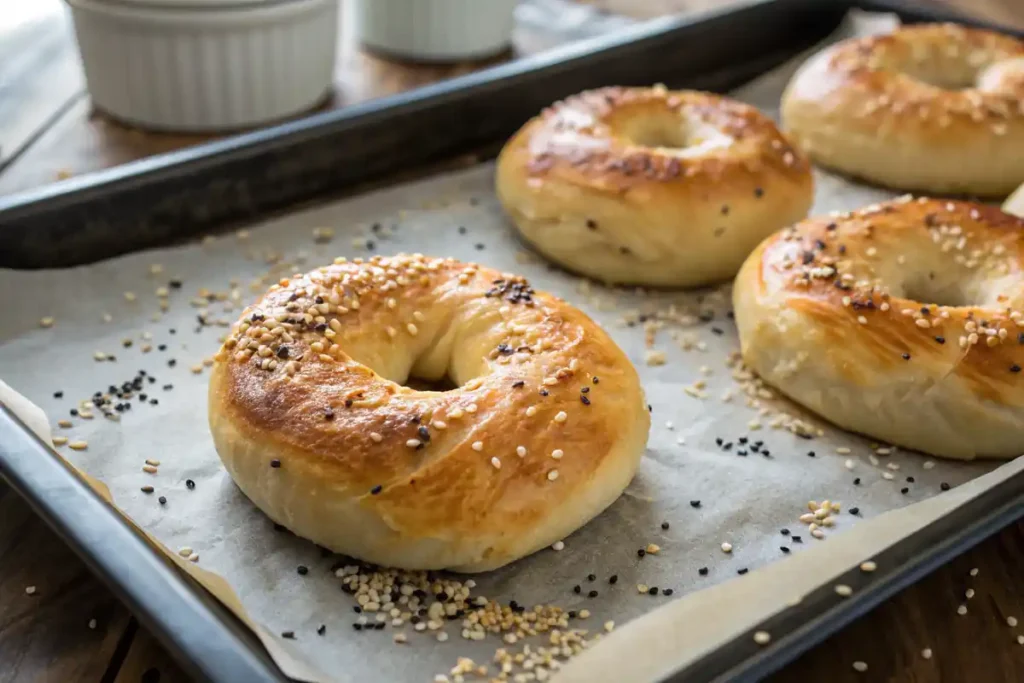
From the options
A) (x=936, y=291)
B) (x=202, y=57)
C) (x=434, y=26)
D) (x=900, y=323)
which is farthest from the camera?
(x=434, y=26)

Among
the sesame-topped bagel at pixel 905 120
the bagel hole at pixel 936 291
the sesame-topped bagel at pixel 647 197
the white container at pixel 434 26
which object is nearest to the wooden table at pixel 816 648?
the bagel hole at pixel 936 291

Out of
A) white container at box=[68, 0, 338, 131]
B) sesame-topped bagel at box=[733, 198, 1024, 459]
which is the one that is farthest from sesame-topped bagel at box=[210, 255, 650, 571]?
white container at box=[68, 0, 338, 131]

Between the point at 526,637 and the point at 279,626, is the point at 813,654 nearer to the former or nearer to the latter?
the point at 526,637

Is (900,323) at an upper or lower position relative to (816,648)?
upper

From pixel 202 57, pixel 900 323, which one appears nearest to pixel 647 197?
pixel 900 323

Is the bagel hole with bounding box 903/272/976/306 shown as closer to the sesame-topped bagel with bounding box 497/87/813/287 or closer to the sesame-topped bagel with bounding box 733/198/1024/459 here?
the sesame-topped bagel with bounding box 733/198/1024/459

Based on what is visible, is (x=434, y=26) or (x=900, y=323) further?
(x=434, y=26)

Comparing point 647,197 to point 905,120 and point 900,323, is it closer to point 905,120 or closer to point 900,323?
point 900,323
